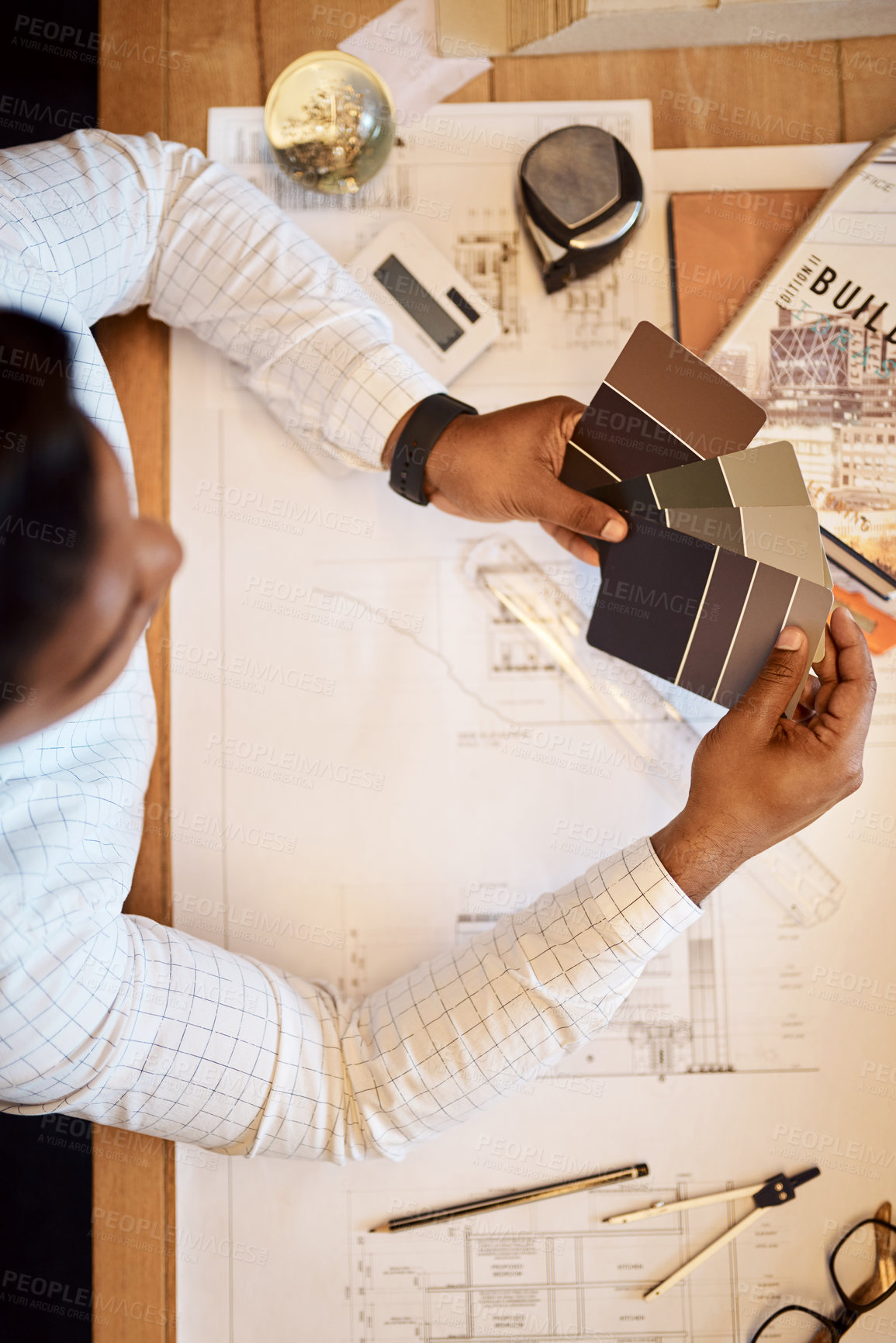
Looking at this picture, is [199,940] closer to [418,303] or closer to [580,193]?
[418,303]

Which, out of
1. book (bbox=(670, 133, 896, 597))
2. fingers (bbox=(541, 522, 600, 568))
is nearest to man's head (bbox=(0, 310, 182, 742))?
fingers (bbox=(541, 522, 600, 568))

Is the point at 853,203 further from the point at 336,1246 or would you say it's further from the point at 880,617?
the point at 336,1246

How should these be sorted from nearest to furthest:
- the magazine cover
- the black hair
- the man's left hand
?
the black hair, the man's left hand, the magazine cover

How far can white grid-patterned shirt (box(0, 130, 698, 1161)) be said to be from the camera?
2.51 ft

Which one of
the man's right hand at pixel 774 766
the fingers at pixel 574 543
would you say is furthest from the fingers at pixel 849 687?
the fingers at pixel 574 543

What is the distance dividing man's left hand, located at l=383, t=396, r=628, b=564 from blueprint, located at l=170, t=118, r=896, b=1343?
6 cm

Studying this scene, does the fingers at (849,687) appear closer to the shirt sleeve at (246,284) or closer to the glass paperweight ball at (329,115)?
the shirt sleeve at (246,284)

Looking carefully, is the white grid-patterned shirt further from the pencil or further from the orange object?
the orange object

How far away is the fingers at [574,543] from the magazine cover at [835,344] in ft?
0.79

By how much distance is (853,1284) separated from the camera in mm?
922

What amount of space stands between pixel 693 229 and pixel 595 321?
0.49ft

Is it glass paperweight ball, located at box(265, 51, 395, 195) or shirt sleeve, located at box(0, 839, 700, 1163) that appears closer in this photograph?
shirt sleeve, located at box(0, 839, 700, 1163)

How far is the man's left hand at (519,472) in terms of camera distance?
88 centimetres

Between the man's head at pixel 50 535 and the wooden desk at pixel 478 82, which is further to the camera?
the wooden desk at pixel 478 82
